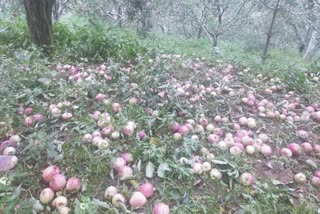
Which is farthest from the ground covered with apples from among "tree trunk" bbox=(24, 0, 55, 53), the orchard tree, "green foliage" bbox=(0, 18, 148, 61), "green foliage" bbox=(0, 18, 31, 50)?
the orchard tree

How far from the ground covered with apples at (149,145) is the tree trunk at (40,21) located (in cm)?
82

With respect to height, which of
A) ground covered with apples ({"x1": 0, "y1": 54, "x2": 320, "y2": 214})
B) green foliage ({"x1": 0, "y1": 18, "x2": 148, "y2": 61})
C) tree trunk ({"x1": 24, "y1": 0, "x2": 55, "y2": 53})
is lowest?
ground covered with apples ({"x1": 0, "y1": 54, "x2": 320, "y2": 214})

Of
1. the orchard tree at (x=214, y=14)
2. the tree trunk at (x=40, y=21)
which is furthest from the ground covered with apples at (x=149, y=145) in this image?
the orchard tree at (x=214, y=14)

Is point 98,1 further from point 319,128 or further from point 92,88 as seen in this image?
point 319,128

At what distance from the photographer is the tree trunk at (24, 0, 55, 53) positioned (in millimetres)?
3783

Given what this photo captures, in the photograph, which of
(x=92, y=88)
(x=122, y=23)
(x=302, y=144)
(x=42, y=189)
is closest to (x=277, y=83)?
(x=302, y=144)

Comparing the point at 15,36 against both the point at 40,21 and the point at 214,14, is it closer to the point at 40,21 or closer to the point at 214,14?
the point at 40,21

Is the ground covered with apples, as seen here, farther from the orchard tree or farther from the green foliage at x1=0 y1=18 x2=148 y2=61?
the orchard tree

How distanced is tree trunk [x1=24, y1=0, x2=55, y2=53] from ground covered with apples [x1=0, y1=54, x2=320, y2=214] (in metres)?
0.82

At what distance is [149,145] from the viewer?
2.05 m

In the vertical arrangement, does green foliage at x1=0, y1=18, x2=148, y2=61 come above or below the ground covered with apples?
above

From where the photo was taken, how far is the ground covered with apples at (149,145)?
1.66 m

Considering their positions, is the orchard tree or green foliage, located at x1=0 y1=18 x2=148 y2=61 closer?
green foliage, located at x1=0 y1=18 x2=148 y2=61

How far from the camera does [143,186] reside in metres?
1.70
